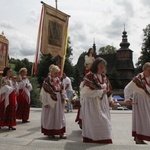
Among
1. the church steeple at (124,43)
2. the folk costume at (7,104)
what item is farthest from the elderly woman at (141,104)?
the church steeple at (124,43)

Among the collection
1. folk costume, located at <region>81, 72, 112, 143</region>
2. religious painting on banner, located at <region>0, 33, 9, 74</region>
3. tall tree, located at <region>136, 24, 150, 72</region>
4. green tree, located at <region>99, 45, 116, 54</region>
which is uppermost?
green tree, located at <region>99, 45, 116, 54</region>

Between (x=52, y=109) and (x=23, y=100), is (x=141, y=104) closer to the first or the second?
(x=52, y=109)

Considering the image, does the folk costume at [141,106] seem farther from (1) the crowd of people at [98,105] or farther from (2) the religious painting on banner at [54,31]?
(2) the religious painting on banner at [54,31]

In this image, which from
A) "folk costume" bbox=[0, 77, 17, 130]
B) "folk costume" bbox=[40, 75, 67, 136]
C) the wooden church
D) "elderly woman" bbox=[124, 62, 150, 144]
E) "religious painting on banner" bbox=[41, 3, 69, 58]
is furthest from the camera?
the wooden church

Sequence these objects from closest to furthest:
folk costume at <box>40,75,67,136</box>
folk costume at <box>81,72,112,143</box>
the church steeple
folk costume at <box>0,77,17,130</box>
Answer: folk costume at <box>81,72,112,143</box>
folk costume at <box>40,75,67,136</box>
folk costume at <box>0,77,17,130</box>
the church steeple

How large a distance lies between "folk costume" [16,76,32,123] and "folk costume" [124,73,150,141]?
5017 millimetres

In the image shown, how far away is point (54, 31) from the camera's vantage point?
1124 centimetres

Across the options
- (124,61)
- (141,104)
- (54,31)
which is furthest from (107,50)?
(141,104)

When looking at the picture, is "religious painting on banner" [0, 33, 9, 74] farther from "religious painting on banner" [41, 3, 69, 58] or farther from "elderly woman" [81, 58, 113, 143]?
"elderly woman" [81, 58, 113, 143]

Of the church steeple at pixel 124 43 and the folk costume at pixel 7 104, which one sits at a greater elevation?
the church steeple at pixel 124 43

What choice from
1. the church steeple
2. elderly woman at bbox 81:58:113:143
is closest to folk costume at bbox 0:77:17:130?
elderly woman at bbox 81:58:113:143

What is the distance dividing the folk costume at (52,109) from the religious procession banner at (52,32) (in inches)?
128

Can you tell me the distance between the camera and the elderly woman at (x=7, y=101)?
28.3 feet

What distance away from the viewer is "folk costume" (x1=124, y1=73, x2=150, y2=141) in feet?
21.2
